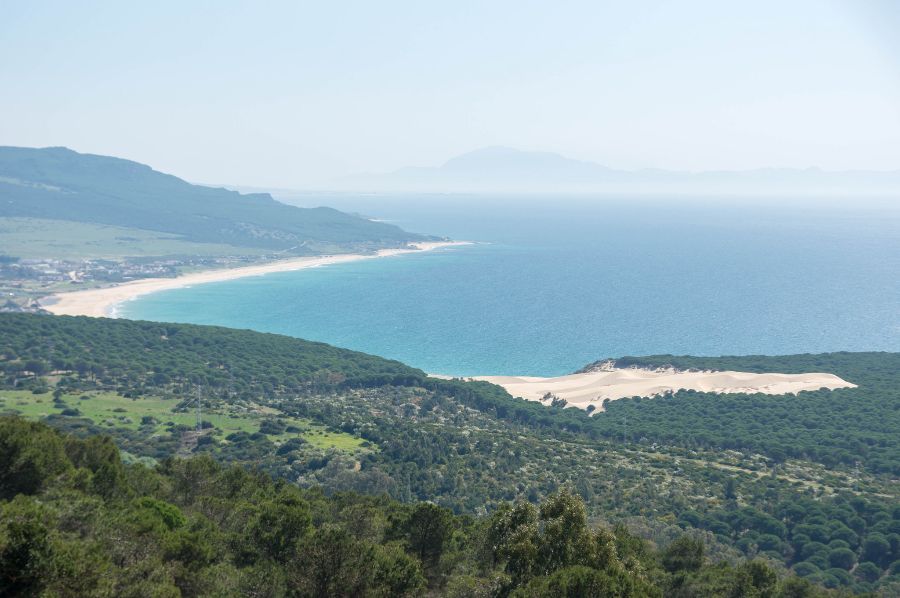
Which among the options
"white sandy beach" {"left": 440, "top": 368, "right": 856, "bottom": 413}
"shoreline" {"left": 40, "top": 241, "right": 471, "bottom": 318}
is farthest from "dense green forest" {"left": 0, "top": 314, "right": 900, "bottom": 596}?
"shoreline" {"left": 40, "top": 241, "right": 471, "bottom": 318}

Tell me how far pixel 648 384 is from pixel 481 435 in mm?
33596

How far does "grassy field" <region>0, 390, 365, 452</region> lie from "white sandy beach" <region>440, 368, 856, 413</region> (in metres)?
32.4

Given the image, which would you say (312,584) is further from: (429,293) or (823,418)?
(429,293)

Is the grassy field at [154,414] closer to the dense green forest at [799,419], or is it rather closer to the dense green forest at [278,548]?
the dense green forest at [278,548]

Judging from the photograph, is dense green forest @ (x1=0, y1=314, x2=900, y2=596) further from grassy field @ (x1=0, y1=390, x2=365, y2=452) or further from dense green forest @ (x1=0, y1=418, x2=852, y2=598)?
dense green forest @ (x1=0, y1=418, x2=852, y2=598)

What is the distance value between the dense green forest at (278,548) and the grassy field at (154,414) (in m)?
Answer: 26.8

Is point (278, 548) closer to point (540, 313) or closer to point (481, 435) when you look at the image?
point (481, 435)

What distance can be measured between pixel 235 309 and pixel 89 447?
11130 centimetres

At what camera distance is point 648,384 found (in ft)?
293

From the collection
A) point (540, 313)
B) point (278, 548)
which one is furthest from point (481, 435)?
point (540, 313)

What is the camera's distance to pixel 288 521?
25.7m

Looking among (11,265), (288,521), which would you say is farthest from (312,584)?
(11,265)

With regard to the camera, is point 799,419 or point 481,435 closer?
point 481,435

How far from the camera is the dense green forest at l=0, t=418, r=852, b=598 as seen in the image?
56.5 feet
